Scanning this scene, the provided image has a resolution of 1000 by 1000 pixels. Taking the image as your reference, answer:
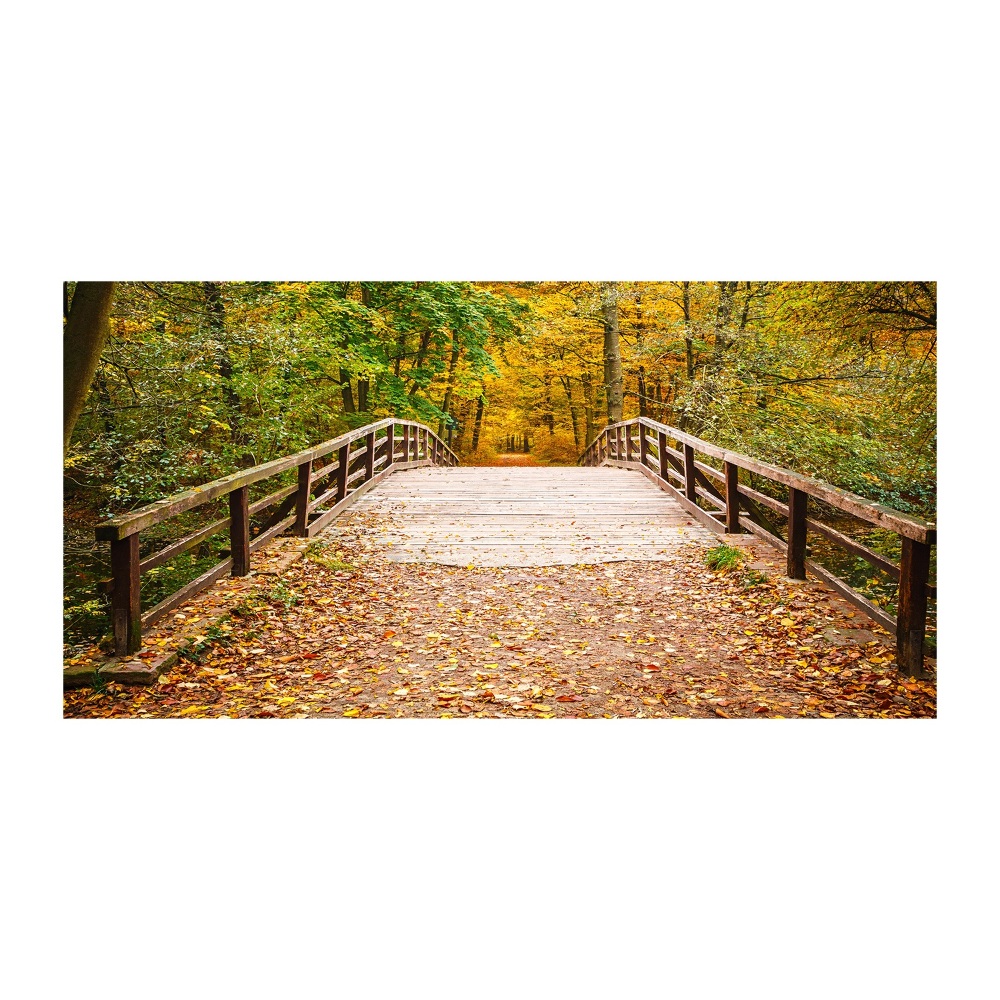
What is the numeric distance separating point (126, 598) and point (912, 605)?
4214 millimetres

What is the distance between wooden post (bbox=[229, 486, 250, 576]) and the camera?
5238 millimetres

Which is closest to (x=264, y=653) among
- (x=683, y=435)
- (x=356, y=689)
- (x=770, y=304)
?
(x=356, y=689)

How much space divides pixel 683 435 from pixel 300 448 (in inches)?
205

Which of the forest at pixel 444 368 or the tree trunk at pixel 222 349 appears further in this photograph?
the tree trunk at pixel 222 349

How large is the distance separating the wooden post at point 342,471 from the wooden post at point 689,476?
411 centimetres

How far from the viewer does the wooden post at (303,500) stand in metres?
6.59

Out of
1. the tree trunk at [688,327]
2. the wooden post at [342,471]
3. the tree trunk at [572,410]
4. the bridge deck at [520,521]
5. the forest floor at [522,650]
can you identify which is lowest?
the forest floor at [522,650]

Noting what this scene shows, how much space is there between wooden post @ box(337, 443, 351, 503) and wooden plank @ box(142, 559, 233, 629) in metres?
2.94

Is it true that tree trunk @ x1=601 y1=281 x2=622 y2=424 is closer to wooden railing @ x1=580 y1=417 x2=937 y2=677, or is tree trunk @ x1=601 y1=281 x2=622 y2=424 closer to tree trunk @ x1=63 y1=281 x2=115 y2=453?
wooden railing @ x1=580 y1=417 x2=937 y2=677

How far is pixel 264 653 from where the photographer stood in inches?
165

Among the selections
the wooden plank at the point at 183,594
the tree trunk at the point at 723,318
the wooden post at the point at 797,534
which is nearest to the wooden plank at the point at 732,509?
the wooden post at the point at 797,534

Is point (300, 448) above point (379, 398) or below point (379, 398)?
below

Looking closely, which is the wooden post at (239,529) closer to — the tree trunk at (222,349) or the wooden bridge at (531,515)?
the wooden bridge at (531,515)
